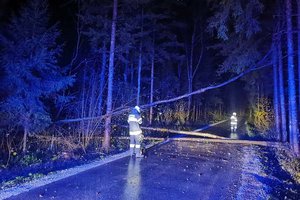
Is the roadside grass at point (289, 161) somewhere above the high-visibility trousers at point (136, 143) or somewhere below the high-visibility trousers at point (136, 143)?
below

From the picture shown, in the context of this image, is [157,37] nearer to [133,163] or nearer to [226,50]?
[226,50]

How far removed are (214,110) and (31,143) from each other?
32938mm

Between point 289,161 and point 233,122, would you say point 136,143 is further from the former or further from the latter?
point 233,122

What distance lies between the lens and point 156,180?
299 inches

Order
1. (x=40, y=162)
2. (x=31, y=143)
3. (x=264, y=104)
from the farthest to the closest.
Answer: (x=264, y=104), (x=31, y=143), (x=40, y=162)

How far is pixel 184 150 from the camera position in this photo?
41.3 ft

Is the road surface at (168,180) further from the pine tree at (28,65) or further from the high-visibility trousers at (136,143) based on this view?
the pine tree at (28,65)

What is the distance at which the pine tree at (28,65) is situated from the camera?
33.7ft

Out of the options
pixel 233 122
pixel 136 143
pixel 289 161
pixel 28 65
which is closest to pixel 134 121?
pixel 136 143

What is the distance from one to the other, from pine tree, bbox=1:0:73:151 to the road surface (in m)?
3.80

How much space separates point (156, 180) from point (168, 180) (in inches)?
12.9

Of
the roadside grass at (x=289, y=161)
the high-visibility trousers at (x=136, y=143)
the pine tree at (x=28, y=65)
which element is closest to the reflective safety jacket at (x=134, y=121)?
the high-visibility trousers at (x=136, y=143)

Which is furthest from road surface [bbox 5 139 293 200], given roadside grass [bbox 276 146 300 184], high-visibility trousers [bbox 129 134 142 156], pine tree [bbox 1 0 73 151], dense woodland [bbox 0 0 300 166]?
pine tree [bbox 1 0 73 151]

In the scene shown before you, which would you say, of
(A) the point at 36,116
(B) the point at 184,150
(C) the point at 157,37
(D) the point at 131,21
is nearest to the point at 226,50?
(D) the point at 131,21
